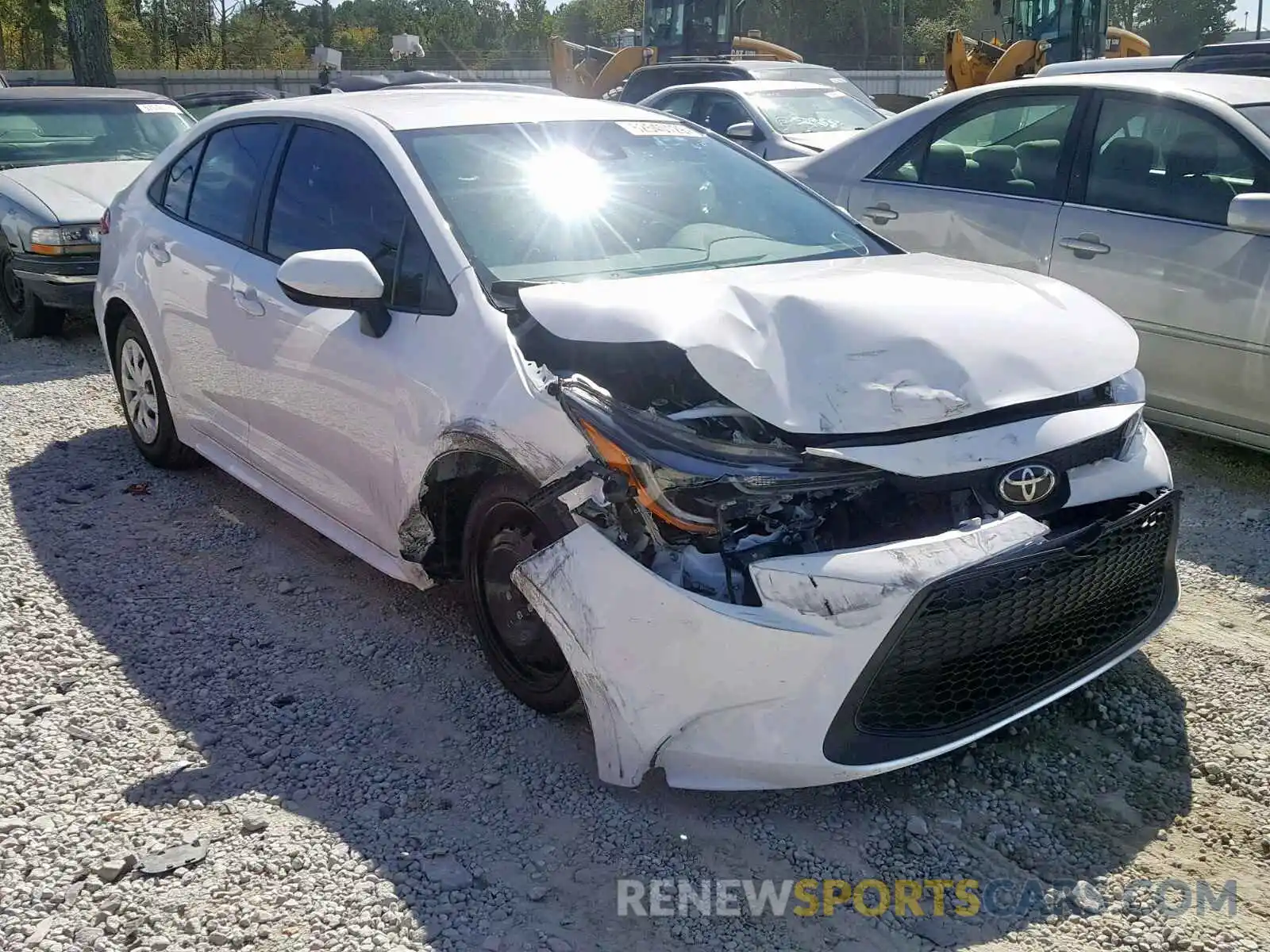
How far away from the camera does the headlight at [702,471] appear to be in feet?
8.95

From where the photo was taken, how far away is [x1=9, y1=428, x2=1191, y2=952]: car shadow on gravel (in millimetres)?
2709

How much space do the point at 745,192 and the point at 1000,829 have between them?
7.65 ft

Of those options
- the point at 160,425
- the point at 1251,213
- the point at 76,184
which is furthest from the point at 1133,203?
the point at 76,184

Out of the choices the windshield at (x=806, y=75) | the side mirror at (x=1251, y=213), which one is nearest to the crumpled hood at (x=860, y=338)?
the side mirror at (x=1251, y=213)

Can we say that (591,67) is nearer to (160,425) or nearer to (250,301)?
(160,425)

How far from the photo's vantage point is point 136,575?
14.8 ft

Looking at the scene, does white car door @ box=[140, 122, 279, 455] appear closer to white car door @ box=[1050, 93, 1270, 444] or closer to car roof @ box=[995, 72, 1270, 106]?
white car door @ box=[1050, 93, 1270, 444]

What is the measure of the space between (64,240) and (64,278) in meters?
0.24

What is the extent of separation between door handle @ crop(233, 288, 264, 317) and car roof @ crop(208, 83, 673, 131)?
66 centimetres

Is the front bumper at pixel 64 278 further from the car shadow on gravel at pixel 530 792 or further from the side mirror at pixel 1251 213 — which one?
the side mirror at pixel 1251 213

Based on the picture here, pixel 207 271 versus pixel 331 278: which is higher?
pixel 331 278

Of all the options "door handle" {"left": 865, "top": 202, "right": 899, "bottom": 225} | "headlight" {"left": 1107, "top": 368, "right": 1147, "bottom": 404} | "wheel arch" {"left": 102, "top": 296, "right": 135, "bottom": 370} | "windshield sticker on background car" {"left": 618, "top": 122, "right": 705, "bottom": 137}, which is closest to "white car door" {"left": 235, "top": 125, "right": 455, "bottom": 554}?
"windshield sticker on background car" {"left": 618, "top": 122, "right": 705, "bottom": 137}

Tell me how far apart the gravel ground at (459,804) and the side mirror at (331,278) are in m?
1.13

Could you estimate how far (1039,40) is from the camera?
15.7 m
